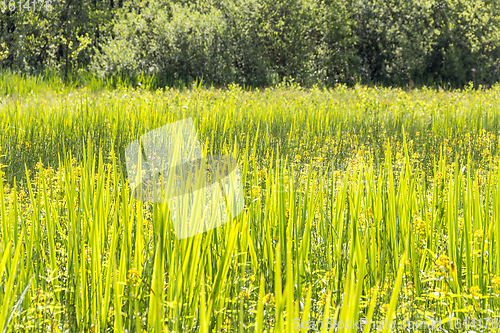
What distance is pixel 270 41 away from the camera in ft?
45.1

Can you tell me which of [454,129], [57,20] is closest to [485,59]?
[454,129]

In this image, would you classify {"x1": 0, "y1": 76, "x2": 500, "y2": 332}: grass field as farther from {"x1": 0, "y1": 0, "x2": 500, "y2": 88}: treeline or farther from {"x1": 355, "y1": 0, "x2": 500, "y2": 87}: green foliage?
{"x1": 355, "y1": 0, "x2": 500, "y2": 87}: green foliage

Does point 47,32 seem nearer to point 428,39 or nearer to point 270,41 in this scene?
point 270,41

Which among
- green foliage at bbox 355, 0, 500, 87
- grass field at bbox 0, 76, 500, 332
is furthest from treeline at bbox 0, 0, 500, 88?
grass field at bbox 0, 76, 500, 332

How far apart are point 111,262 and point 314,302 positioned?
77cm

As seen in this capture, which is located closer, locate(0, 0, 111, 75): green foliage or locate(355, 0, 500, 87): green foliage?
locate(0, 0, 111, 75): green foliage

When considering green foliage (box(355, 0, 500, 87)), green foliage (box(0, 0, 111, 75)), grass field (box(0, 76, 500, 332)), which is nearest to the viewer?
grass field (box(0, 76, 500, 332))

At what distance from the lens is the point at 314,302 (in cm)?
164

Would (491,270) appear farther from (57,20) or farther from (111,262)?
(57,20)

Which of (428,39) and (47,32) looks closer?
(47,32)

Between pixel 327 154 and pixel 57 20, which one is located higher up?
pixel 57 20

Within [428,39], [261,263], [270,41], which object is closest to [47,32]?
[270,41]

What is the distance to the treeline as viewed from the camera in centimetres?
1246

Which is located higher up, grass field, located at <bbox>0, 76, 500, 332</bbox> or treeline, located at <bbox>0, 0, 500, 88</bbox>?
treeline, located at <bbox>0, 0, 500, 88</bbox>
